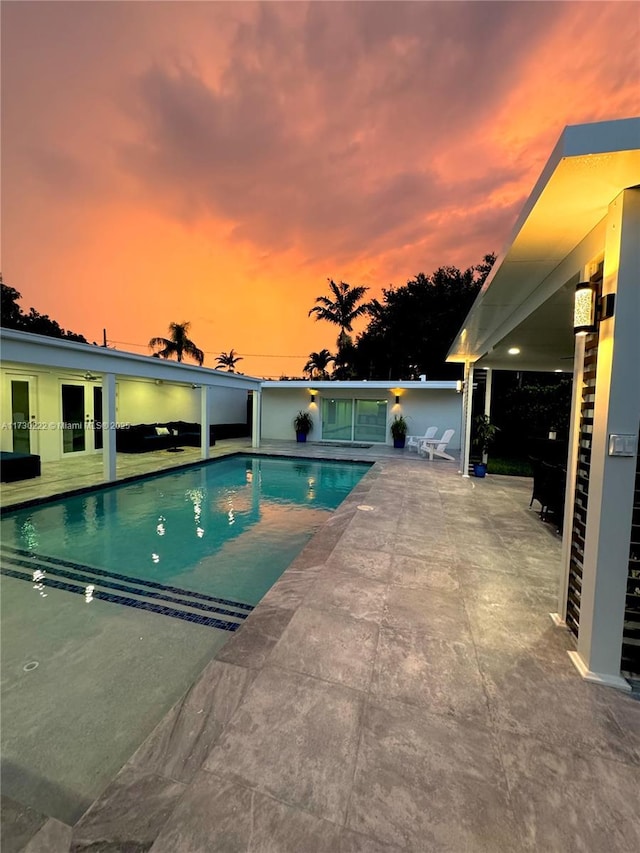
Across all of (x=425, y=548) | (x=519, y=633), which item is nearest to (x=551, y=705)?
(x=519, y=633)

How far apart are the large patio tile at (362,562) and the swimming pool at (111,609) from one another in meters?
0.73

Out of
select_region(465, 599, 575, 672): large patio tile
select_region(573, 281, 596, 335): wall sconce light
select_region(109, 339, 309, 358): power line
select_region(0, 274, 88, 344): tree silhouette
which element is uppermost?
select_region(0, 274, 88, 344): tree silhouette

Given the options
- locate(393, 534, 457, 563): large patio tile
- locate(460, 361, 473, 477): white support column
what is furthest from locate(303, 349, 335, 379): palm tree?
locate(393, 534, 457, 563): large patio tile

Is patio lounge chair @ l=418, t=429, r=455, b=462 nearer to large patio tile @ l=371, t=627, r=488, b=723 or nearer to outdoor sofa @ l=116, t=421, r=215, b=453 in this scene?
outdoor sofa @ l=116, t=421, r=215, b=453

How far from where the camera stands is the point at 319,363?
75.2 feet

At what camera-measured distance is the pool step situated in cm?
312

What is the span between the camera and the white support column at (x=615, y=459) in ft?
6.32

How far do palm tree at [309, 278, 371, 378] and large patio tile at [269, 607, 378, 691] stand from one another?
20.2m

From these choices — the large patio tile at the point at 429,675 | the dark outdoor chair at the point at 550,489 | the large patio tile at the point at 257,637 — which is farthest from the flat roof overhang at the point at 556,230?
the large patio tile at the point at 257,637

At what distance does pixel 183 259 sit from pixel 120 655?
1217 centimetres

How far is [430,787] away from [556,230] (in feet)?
9.87

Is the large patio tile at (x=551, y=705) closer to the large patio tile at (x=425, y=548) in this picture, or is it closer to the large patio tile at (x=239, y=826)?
the large patio tile at (x=239, y=826)

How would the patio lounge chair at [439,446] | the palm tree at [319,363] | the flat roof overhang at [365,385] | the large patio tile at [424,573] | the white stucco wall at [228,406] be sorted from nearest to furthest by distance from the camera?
the large patio tile at [424,573]
the patio lounge chair at [439,446]
the flat roof overhang at [365,385]
the white stucco wall at [228,406]
the palm tree at [319,363]

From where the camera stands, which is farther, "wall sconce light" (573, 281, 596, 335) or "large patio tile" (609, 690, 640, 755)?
"wall sconce light" (573, 281, 596, 335)
